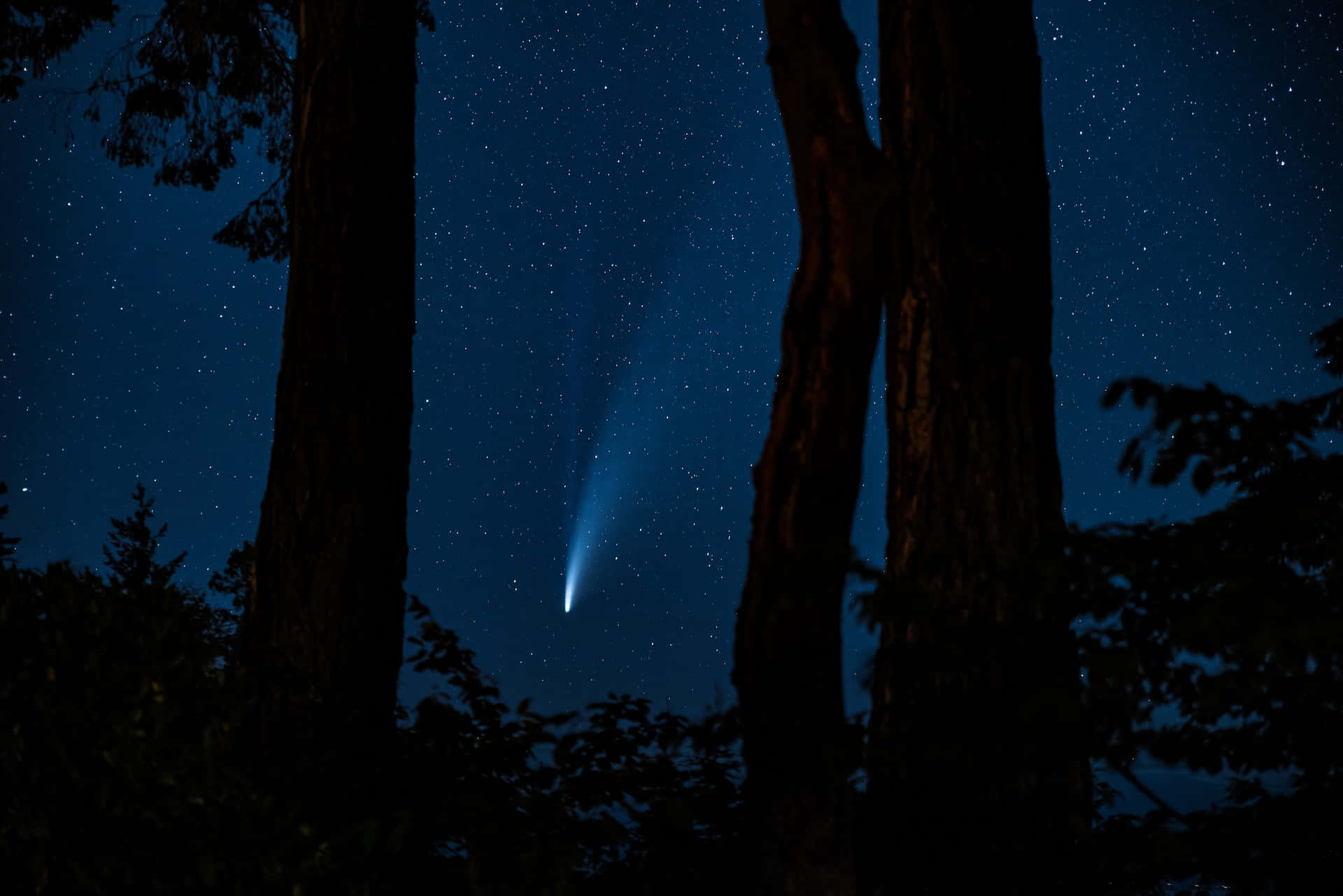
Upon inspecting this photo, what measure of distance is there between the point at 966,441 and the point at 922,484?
0.94 ft

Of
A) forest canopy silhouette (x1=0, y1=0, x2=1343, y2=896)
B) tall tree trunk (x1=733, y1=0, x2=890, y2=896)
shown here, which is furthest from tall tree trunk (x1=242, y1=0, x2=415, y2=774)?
tall tree trunk (x1=733, y1=0, x2=890, y2=896)

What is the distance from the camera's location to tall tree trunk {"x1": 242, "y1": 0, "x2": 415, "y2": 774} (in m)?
5.47

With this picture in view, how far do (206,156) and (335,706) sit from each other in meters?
8.07

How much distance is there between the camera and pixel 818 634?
391 cm

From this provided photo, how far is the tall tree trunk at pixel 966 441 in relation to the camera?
13.6ft

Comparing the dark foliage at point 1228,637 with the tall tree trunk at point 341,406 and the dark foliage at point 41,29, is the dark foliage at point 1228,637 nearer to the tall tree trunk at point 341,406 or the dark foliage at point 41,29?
the tall tree trunk at point 341,406

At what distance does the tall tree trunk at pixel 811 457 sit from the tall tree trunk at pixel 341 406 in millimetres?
2452

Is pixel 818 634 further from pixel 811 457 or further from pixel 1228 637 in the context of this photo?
pixel 1228 637

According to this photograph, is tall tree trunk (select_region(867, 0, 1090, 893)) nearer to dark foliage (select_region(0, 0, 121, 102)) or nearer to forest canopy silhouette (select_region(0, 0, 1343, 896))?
forest canopy silhouette (select_region(0, 0, 1343, 896))

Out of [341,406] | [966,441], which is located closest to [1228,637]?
[966,441]

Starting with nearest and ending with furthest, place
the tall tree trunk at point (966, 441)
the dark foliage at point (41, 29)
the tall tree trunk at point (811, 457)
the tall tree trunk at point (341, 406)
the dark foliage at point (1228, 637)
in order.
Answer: the dark foliage at point (1228, 637) → the tall tree trunk at point (811, 457) → the tall tree trunk at point (966, 441) → the tall tree trunk at point (341, 406) → the dark foliage at point (41, 29)

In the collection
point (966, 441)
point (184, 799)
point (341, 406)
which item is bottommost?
point (184, 799)

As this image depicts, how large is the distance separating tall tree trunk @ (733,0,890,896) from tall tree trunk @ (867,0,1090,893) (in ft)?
0.89

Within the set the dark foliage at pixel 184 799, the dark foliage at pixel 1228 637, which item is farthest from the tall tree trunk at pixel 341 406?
the dark foliage at pixel 1228 637
